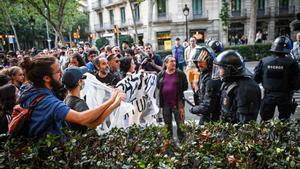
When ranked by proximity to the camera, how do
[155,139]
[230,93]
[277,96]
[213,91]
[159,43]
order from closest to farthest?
[155,139] < [230,93] < [213,91] < [277,96] < [159,43]

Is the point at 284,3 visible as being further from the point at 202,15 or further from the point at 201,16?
the point at 201,16

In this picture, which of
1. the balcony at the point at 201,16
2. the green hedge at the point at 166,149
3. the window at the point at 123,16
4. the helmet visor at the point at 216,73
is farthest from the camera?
the window at the point at 123,16

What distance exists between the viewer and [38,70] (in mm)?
2600

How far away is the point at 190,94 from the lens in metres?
10.3

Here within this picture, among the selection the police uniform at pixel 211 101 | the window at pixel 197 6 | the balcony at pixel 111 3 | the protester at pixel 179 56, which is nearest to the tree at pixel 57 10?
the balcony at pixel 111 3

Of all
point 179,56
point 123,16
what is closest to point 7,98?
point 179,56

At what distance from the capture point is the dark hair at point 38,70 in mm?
2586

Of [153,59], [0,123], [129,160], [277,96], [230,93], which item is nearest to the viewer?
[129,160]

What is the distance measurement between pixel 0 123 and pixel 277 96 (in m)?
3.97

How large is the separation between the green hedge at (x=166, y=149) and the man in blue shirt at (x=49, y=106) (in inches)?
4.9

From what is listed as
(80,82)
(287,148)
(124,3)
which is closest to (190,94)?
(80,82)

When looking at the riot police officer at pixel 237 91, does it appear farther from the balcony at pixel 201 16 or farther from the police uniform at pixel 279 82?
the balcony at pixel 201 16

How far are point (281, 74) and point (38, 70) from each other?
3.70 metres

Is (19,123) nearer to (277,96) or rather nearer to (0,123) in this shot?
(0,123)
